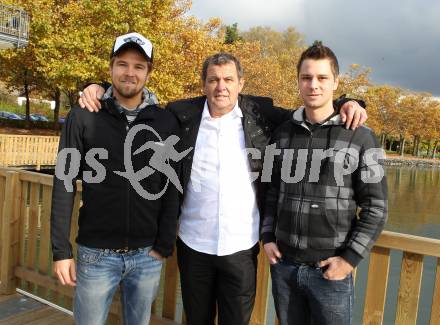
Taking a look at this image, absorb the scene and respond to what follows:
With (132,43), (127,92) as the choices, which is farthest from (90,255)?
(132,43)

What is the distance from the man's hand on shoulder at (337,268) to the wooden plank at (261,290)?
0.79 m

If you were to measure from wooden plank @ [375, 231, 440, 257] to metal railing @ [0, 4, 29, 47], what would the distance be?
15410 millimetres

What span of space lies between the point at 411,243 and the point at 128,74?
5.95 ft

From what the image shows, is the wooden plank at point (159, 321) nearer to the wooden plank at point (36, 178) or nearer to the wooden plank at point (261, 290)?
the wooden plank at point (261, 290)

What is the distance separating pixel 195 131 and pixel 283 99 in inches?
1118

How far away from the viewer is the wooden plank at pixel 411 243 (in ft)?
7.31

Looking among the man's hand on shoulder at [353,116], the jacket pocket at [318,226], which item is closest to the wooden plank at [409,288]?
the jacket pocket at [318,226]

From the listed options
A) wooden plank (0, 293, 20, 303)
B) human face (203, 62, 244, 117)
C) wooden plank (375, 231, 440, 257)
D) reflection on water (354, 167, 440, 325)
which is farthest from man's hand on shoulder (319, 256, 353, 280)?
reflection on water (354, 167, 440, 325)

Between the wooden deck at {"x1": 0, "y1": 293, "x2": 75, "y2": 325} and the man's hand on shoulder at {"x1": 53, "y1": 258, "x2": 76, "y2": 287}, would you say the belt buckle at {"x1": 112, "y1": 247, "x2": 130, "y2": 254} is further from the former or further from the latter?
the wooden deck at {"x1": 0, "y1": 293, "x2": 75, "y2": 325}

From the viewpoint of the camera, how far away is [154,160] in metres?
2.36

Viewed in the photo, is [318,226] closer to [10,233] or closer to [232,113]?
[232,113]

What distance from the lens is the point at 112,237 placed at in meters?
2.27

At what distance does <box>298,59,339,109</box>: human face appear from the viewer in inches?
85.5

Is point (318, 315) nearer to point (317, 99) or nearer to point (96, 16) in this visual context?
point (317, 99)
